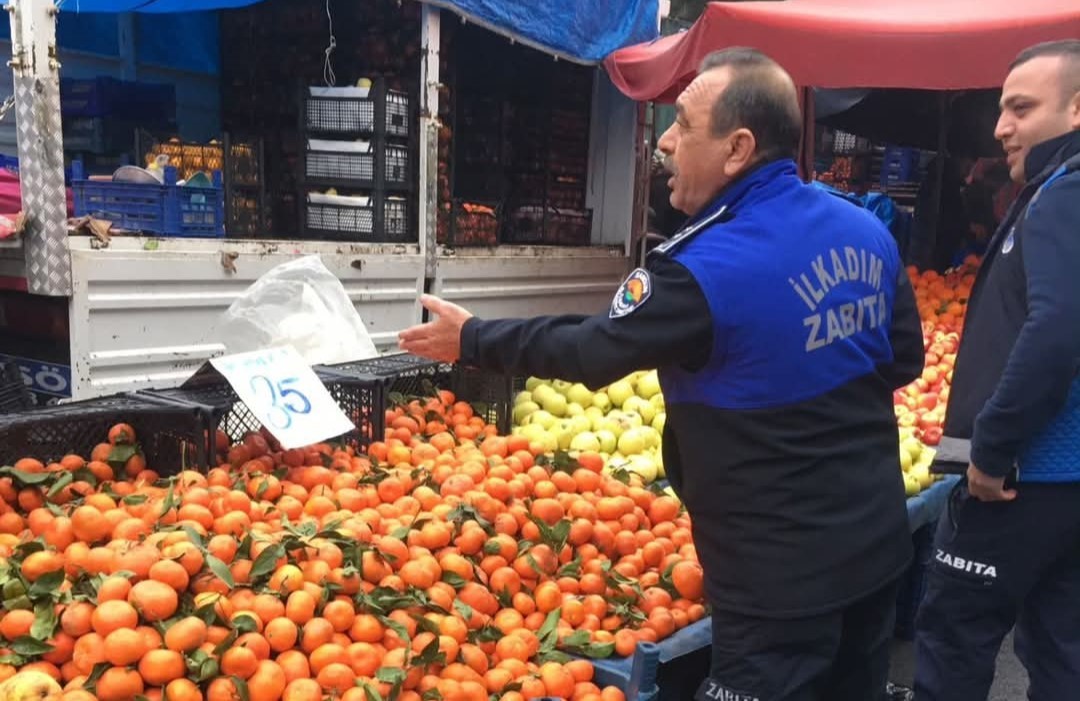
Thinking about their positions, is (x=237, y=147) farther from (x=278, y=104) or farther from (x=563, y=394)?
(x=563, y=394)

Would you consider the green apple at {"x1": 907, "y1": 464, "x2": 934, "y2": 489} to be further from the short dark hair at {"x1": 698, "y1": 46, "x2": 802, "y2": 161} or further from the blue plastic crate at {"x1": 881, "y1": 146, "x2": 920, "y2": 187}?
the blue plastic crate at {"x1": 881, "y1": 146, "x2": 920, "y2": 187}

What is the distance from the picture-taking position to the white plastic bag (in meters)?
3.63

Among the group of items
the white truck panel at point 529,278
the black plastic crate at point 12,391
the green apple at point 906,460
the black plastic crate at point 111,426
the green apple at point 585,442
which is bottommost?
the green apple at point 906,460

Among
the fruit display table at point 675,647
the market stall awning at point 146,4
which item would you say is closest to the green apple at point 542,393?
the fruit display table at point 675,647

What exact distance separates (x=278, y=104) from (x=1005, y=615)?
22.4ft

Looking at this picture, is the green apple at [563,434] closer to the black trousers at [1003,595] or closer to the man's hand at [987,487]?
the black trousers at [1003,595]

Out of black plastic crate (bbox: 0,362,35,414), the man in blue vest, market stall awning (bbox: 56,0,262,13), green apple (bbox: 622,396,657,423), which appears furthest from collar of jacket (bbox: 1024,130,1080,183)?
market stall awning (bbox: 56,0,262,13)

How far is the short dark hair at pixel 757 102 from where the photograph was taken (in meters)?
1.84

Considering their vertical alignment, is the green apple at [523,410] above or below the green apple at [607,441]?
above

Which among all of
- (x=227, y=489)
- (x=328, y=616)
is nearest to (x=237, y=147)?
(x=227, y=489)

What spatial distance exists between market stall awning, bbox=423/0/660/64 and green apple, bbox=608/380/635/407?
2.74 m

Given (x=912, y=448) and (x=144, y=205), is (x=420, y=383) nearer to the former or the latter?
(x=144, y=205)

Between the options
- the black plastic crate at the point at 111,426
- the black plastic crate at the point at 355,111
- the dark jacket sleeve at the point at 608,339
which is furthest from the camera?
the black plastic crate at the point at 355,111

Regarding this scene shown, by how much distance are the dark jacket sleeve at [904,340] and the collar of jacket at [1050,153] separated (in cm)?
70
